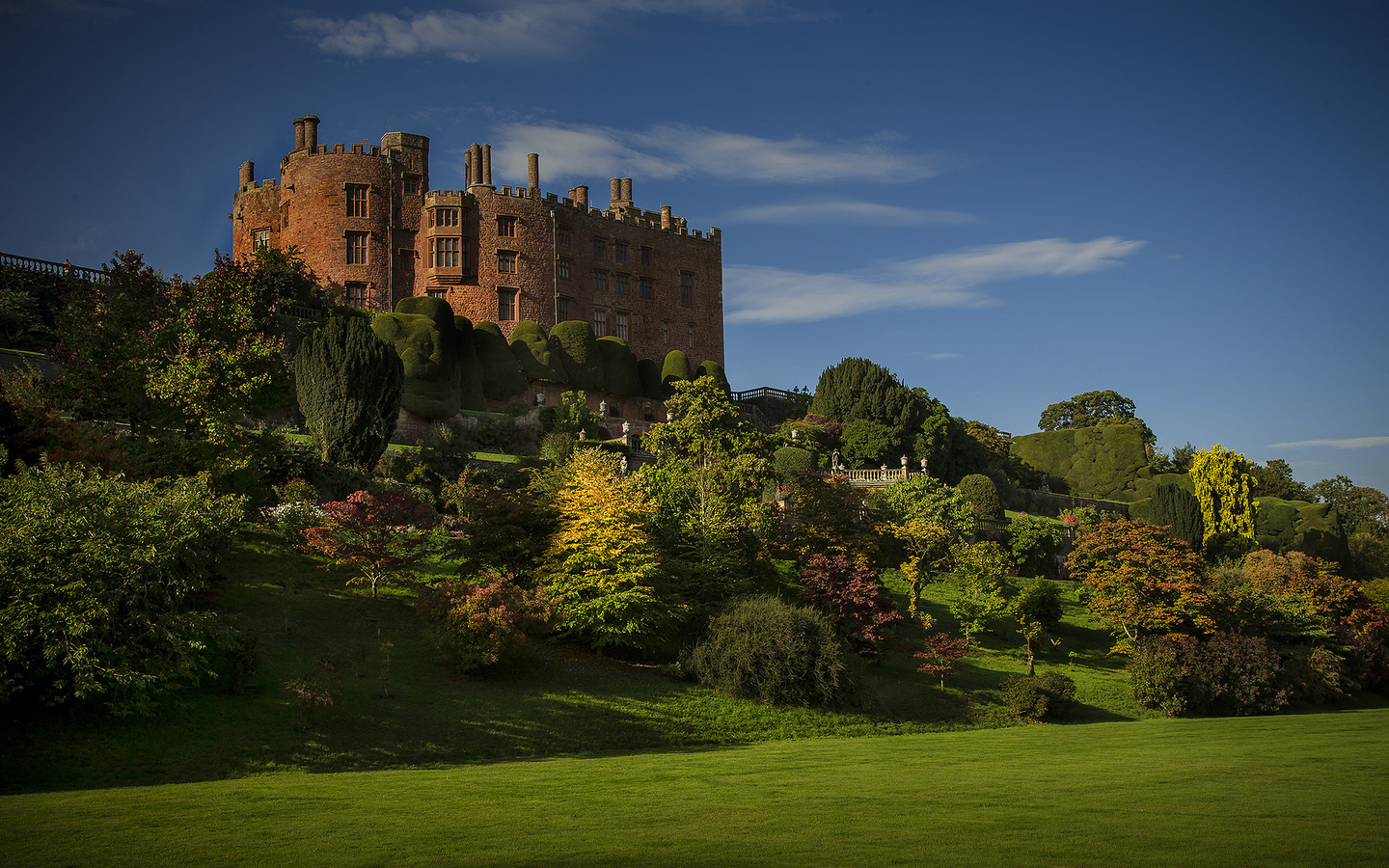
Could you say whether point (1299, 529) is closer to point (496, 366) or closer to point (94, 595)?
point (496, 366)

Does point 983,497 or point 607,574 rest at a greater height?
point 983,497

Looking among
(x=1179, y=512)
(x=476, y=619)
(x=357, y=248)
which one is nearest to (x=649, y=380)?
(x=357, y=248)

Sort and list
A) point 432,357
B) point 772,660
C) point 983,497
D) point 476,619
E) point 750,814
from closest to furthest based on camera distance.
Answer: point 750,814 → point 476,619 → point 772,660 → point 432,357 → point 983,497

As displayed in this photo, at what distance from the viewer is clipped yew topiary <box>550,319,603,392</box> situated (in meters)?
52.8

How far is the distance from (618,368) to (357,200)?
1727 centimetres

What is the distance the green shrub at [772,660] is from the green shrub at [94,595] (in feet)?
34.9

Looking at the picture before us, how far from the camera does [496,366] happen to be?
1921 inches

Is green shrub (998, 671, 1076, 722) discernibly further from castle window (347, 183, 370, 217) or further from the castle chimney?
the castle chimney

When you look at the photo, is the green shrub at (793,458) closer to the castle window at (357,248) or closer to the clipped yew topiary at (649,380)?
the clipped yew topiary at (649,380)

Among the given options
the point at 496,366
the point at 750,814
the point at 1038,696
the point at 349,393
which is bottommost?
the point at 1038,696

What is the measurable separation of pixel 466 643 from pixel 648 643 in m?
4.97

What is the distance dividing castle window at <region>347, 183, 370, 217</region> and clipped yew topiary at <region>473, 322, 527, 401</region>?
11.0m

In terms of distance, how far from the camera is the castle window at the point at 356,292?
53.6 meters

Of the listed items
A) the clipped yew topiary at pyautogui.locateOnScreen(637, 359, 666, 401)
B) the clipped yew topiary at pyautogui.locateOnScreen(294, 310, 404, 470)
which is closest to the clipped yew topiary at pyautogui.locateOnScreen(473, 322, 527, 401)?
the clipped yew topiary at pyautogui.locateOnScreen(637, 359, 666, 401)
